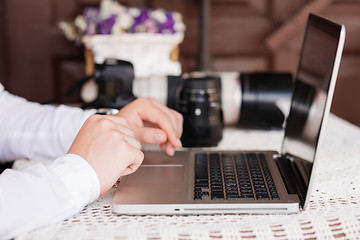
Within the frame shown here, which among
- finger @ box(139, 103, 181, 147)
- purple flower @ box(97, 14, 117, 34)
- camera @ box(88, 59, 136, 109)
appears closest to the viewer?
finger @ box(139, 103, 181, 147)

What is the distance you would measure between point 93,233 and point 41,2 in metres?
1.88

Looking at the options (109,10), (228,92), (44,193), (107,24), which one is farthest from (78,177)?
(109,10)

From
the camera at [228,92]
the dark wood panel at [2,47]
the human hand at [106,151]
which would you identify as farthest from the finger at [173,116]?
the dark wood panel at [2,47]

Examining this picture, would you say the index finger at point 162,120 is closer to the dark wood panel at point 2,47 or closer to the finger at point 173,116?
the finger at point 173,116

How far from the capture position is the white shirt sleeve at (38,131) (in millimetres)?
854

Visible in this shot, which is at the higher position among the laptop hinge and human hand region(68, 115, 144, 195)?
human hand region(68, 115, 144, 195)

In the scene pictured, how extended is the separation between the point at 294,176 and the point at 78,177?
29cm

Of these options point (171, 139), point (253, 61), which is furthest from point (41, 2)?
point (171, 139)

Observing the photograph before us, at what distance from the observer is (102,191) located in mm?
612

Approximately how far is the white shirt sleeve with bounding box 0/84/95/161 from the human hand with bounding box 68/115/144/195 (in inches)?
8.7

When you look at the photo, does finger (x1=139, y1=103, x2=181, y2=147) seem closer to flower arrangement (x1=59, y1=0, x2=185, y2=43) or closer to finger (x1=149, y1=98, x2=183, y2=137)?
finger (x1=149, y1=98, x2=183, y2=137)

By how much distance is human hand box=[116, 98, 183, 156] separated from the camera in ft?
2.65

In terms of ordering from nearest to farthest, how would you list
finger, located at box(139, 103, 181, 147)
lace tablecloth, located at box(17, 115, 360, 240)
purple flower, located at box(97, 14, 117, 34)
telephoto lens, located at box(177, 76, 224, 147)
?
lace tablecloth, located at box(17, 115, 360, 240) < finger, located at box(139, 103, 181, 147) < telephoto lens, located at box(177, 76, 224, 147) < purple flower, located at box(97, 14, 117, 34)

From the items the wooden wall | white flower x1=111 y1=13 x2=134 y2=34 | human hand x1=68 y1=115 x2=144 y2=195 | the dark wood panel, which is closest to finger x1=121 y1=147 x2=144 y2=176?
human hand x1=68 y1=115 x2=144 y2=195
